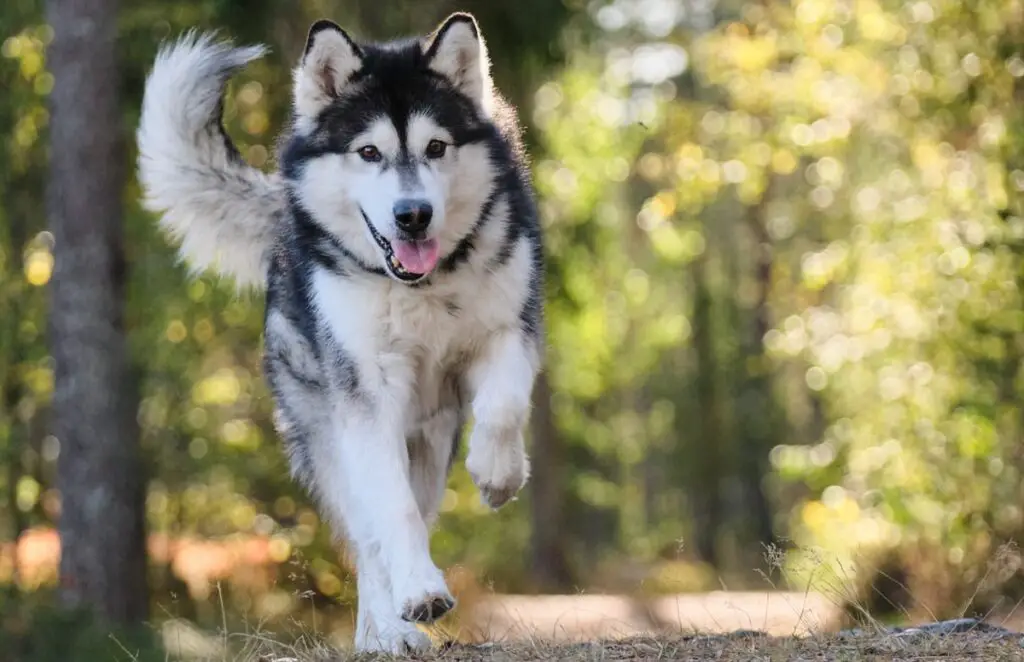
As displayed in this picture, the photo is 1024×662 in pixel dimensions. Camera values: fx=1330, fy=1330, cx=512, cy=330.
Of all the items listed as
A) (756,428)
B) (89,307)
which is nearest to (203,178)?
(89,307)

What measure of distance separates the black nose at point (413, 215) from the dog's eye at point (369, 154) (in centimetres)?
28

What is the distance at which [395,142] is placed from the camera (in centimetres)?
466

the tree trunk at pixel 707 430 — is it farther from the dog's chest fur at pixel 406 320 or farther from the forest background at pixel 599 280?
the dog's chest fur at pixel 406 320

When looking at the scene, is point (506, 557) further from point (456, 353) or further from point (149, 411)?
point (456, 353)

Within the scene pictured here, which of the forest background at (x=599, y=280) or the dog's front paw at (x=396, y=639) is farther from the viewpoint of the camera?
the forest background at (x=599, y=280)

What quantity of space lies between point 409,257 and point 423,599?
1173mm

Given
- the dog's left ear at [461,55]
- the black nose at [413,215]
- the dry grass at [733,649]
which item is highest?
the dog's left ear at [461,55]

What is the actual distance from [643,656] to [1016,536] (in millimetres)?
6690

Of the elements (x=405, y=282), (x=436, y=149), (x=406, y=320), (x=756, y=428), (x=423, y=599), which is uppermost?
(x=436, y=149)

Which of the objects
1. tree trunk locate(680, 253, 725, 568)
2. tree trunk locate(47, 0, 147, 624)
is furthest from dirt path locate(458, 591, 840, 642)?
tree trunk locate(680, 253, 725, 568)

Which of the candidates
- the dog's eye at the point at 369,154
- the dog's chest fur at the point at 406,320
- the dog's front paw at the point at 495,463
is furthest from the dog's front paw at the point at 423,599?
Result: the dog's eye at the point at 369,154

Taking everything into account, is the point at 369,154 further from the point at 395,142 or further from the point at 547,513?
the point at 547,513

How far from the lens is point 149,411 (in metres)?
14.4

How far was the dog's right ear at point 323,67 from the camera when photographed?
478 centimetres
